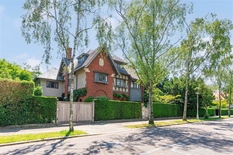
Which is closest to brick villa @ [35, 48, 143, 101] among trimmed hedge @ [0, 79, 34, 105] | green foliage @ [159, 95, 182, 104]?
green foliage @ [159, 95, 182, 104]

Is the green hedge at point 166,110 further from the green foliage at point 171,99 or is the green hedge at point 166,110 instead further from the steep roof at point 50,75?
the steep roof at point 50,75

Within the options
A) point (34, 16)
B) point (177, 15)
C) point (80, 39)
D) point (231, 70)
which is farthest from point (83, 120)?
point (231, 70)

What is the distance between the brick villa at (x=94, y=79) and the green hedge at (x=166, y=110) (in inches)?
256

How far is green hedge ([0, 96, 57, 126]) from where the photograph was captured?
1489 centimetres

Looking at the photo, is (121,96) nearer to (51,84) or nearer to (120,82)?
(120,82)

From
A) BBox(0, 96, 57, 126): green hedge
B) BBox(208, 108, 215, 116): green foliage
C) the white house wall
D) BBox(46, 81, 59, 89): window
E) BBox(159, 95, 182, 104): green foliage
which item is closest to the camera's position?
BBox(0, 96, 57, 126): green hedge

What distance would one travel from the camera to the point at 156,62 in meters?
20.6

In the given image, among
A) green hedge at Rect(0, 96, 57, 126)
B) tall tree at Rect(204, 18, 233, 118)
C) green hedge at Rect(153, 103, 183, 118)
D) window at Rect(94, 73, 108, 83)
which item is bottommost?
green hedge at Rect(153, 103, 183, 118)

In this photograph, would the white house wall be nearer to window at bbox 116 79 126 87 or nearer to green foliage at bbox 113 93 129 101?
green foliage at bbox 113 93 129 101

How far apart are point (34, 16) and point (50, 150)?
27.8 feet

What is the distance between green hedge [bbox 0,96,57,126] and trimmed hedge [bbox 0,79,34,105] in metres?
0.31

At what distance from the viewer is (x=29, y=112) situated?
15961mm

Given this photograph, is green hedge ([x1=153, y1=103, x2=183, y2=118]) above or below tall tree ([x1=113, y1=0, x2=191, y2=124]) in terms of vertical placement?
below

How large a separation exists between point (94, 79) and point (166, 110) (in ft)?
37.9
